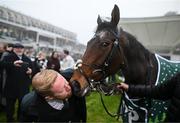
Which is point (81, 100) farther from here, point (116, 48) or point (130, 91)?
point (116, 48)

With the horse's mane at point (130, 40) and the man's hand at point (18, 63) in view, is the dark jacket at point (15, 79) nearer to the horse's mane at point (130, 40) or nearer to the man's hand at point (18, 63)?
the man's hand at point (18, 63)

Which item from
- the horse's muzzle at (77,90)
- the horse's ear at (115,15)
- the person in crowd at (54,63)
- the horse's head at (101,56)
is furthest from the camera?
the person in crowd at (54,63)

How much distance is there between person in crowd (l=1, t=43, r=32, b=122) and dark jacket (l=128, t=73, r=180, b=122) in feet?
11.5

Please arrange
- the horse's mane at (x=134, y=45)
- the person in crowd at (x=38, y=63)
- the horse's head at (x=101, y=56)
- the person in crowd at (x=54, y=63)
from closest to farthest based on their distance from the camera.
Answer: the horse's head at (x=101, y=56) < the horse's mane at (x=134, y=45) < the person in crowd at (x=38, y=63) < the person in crowd at (x=54, y=63)

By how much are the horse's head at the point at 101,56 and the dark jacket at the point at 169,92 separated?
0.36m

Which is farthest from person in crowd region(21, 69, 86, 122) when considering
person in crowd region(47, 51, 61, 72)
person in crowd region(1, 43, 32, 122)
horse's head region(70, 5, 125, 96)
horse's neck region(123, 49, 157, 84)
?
person in crowd region(47, 51, 61, 72)

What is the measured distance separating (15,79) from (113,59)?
3.34m

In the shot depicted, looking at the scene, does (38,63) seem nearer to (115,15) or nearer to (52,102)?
(115,15)

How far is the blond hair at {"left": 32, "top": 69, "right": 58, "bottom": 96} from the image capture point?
2078mm

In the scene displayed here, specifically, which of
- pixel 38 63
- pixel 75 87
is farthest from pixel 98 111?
pixel 75 87

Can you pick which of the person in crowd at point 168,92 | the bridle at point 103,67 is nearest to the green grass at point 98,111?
the bridle at point 103,67

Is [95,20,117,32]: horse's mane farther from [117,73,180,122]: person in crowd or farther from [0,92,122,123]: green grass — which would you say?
[0,92,122,123]: green grass

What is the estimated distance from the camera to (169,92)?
2.26 meters

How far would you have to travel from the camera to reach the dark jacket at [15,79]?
5648 millimetres
